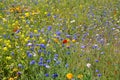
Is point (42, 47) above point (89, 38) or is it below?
above

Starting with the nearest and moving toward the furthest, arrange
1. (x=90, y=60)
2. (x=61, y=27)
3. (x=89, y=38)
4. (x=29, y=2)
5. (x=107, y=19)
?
1. (x=90, y=60)
2. (x=89, y=38)
3. (x=61, y=27)
4. (x=107, y=19)
5. (x=29, y=2)

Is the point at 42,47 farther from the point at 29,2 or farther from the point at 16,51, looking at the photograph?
the point at 29,2

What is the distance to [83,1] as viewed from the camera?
5.69 m

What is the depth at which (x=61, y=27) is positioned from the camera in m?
4.35

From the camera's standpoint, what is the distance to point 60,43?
356 centimetres

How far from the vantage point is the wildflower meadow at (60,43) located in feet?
9.86

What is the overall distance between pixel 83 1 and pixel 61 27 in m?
1.53

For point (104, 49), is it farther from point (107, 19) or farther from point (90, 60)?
point (107, 19)

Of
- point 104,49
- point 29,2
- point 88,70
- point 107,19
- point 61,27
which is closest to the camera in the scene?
point 88,70

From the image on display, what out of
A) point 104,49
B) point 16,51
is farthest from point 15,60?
point 104,49

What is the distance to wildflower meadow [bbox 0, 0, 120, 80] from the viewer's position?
3.00 metres

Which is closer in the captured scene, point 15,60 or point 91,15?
point 15,60

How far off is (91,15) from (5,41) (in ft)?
6.16

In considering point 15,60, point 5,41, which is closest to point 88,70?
point 15,60
